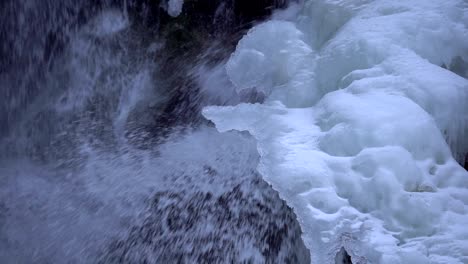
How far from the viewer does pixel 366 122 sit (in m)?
2.58

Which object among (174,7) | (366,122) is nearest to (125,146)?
(174,7)

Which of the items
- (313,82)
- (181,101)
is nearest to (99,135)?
(181,101)

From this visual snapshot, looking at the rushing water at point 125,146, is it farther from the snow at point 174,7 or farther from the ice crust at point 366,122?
the ice crust at point 366,122

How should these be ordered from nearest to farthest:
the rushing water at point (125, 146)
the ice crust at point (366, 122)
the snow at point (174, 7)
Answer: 1. the ice crust at point (366, 122)
2. the rushing water at point (125, 146)
3. the snow at point (174, 7)

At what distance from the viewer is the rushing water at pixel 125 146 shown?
10.1 feet

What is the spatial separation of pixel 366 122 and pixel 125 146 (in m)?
2.35

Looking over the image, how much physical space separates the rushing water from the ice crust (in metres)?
0.58

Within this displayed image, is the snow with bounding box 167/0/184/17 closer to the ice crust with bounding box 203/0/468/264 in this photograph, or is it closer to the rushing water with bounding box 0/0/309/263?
the rushing water with bounding box 0/0/309/263

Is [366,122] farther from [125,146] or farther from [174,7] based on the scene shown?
[174,7]

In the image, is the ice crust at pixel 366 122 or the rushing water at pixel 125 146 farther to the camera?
the rushing water at pixel 125 146

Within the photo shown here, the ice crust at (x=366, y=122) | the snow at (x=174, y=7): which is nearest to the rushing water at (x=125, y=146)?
the snow at (x=174, y=7)

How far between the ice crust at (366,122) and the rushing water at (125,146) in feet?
1.89

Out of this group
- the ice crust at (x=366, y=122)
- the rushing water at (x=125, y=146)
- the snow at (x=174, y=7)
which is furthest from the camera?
the snow at (x=174, y=7)

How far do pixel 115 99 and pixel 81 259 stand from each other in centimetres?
193
